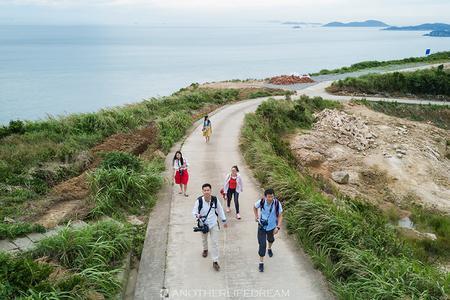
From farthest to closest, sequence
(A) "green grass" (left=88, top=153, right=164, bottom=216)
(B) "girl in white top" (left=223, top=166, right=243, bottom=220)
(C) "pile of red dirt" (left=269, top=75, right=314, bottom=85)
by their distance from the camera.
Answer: (C) "pile of red dirt" (left=269, top=75, right=314, bottom=85)
(A) "green grass" (left=88, top=153, right=164, bottom=216)
(B) "girl in white top" (left=223, top=166, right=243, bottom=220)

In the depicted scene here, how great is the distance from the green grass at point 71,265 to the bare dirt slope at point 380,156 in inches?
460

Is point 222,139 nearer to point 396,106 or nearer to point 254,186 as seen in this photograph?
point 254,186

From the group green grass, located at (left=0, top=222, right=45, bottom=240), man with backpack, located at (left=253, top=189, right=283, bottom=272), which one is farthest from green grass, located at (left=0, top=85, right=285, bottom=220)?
man with backpack, located at (left=253, top=189, right=283, bottom=272)

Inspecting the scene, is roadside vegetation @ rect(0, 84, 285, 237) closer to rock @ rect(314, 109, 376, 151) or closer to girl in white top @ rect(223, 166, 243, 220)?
girl in white top @ rect(223, 166, 243, 220)

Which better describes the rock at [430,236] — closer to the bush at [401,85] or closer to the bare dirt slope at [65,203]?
the bare dirt slope at [65,203]

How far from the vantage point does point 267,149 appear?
55.8 ft

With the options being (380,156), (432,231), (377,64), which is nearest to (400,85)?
(377,64)

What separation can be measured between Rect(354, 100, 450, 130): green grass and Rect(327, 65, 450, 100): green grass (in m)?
4.23

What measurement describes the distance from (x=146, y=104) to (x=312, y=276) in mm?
19482

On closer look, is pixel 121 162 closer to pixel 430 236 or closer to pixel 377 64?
pixel 430 236

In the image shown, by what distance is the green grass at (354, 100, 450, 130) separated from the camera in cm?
3151

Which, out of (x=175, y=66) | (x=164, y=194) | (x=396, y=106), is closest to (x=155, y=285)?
(x=164, y=194)

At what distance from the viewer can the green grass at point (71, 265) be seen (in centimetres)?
703

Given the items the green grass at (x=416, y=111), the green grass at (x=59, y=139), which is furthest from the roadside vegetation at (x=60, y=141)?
the green grass at (x=416, y=111)
